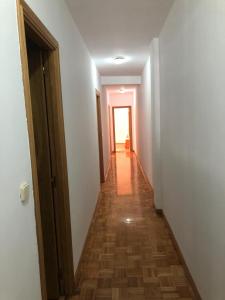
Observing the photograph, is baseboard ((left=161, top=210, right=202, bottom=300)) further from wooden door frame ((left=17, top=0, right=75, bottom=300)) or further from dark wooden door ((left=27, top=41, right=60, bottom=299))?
dark wooden door ((left=27, top=41, right=60, bottom=299))

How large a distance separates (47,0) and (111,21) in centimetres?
120

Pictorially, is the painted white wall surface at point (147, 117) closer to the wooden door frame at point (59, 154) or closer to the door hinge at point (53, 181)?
the wooden door frame at point (59, 154)

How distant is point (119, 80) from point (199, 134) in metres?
4.71

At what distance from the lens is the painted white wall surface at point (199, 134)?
141 centimetres

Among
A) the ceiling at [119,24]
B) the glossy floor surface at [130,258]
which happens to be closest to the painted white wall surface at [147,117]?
the ceiling at [119,24]

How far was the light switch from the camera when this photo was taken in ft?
3.82

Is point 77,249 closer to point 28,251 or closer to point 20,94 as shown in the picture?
point 28,251

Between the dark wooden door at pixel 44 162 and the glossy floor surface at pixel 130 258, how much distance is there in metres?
0.33

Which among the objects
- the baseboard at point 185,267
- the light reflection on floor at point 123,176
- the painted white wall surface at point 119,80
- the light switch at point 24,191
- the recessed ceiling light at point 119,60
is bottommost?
the light reflection on floor at point 123,176

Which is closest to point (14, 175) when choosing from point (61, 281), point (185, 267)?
point (61, 281)

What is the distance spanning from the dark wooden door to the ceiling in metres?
0.78

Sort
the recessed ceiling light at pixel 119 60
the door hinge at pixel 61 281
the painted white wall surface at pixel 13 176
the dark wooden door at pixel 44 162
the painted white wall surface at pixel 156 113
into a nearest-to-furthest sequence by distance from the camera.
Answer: the painted white wall surface at pixel 13 176 → the dark wooden door at pixel 44 162 → the door hinge at pixel 61 281 → the painted white wall surface at pixel 156 113 → the recessed ceiling light at pixel 119 60

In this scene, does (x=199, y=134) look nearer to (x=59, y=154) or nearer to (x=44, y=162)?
(x=59, y=154)

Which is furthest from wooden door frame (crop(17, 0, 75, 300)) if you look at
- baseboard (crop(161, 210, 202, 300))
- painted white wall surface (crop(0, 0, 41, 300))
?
baseboard (crop(161, 210, 202, 300))
